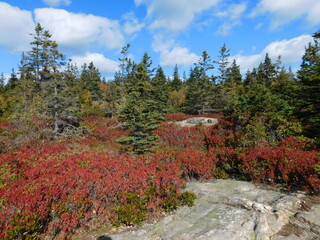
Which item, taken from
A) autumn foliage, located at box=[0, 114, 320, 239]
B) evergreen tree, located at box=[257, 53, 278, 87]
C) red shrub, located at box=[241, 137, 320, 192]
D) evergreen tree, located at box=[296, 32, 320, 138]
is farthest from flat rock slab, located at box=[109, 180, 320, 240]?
evergreen tree, located at box=[257, 53, 278, 87]

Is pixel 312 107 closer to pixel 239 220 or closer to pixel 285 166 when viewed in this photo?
pixel 285 166

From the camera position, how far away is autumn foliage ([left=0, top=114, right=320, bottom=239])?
12.8 feet

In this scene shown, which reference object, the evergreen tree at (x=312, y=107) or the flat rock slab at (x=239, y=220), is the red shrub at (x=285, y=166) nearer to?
the flat rock slab at (x=239, y=220)

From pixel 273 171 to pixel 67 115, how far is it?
51.5 feet

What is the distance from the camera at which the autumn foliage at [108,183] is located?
12.8 ft

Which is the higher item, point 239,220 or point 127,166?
point 127,166

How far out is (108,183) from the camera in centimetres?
519

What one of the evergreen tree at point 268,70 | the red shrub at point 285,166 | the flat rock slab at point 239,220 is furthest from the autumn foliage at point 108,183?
the evergreen tree at point 268,70

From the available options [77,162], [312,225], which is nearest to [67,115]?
[77,162]

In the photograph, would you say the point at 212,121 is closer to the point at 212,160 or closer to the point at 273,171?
the point at 212,160

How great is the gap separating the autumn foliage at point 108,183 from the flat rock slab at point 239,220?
20.5 inches

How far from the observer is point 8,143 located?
10172 millimetres

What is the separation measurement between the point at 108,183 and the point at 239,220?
3.55m

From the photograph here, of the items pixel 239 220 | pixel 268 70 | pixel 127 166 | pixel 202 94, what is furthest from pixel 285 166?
pixel 268 70
